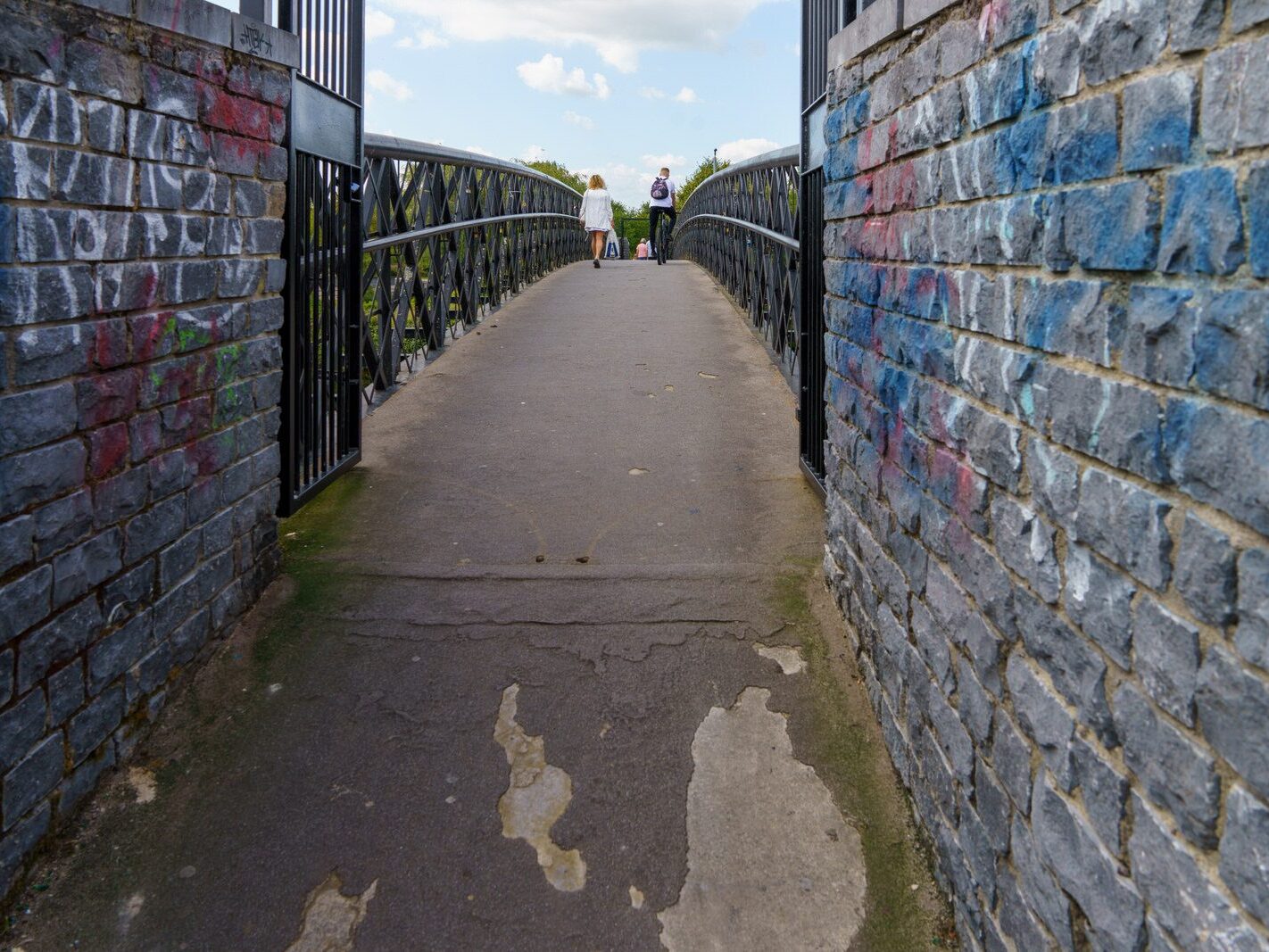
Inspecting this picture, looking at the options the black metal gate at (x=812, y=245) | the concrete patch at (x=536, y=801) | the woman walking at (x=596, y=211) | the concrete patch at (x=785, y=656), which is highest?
the woman walking at (x=596, y=211)

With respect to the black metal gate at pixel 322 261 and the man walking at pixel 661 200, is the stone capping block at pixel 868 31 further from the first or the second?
the man walking at pixel 661 200

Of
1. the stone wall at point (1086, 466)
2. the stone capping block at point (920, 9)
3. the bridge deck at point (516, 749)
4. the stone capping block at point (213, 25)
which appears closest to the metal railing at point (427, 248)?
the bridge deck at point (516, 749)

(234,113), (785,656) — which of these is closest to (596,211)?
(234,113)

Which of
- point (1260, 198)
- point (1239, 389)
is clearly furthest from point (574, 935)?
point (1260, 198)

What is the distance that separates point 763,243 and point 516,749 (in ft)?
20.3

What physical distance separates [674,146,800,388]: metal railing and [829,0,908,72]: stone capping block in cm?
213

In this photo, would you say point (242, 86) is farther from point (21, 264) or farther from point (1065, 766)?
point (1065, 766)

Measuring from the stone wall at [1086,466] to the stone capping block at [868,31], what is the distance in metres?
0.14

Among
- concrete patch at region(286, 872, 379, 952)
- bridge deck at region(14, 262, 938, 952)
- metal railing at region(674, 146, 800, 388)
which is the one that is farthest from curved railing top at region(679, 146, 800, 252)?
concrete patch at region(286, 872, 379, 952)

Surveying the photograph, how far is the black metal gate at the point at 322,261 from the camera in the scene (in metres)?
4.76

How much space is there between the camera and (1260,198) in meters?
1.45

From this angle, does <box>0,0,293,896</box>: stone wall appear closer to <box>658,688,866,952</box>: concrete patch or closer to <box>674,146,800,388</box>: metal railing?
<box>658,688,866,952</box>: concrete patch

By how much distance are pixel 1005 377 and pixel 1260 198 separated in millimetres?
968

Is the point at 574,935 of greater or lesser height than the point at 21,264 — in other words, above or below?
below
